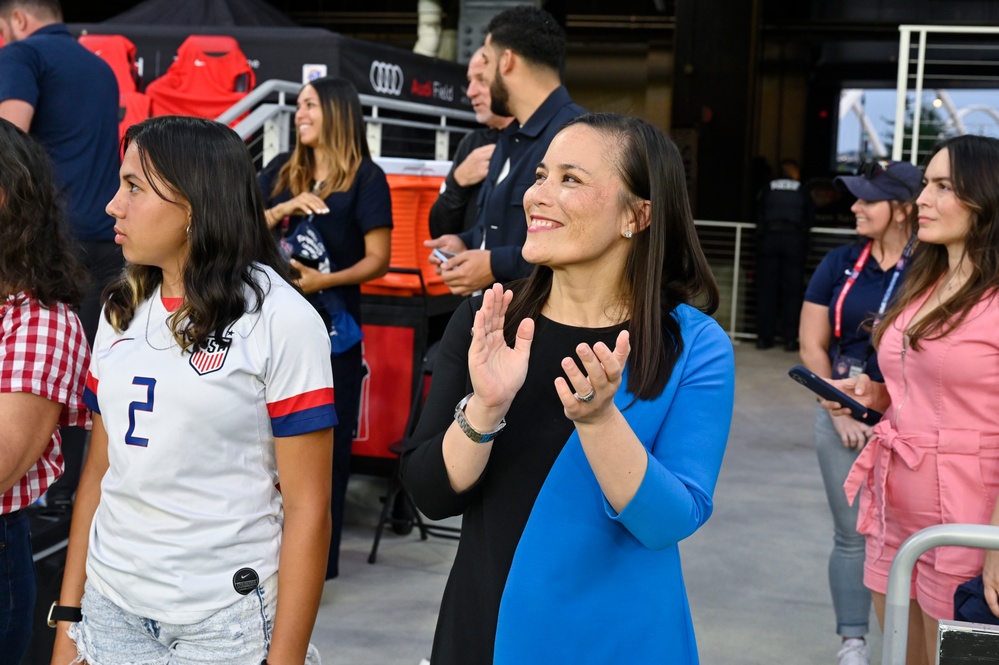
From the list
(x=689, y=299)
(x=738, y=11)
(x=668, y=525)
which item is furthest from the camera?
(x=738, y=11)

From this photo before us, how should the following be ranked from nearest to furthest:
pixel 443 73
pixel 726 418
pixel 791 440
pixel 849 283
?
pixel 726 418, pixel 849 283, pixel 791 440, pixel 443 73

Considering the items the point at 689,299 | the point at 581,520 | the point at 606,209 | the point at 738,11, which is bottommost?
the point at 581,520

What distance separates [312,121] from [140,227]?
7.01ft

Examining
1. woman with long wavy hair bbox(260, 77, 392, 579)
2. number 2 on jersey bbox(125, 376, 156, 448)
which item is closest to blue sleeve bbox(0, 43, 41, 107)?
woman with long wavy hair bbox(260, 77, 392, 579)

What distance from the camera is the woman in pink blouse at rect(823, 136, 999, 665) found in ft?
8.39

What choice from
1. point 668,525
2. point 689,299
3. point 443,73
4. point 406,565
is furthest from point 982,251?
point 443,73

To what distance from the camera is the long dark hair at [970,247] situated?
2.62m

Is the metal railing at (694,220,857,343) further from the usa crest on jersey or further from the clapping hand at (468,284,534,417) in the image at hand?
the clapping hand at (468,284,534,417)

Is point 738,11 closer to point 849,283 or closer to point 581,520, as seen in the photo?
point 849,283

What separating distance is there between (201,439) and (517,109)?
6.46ft

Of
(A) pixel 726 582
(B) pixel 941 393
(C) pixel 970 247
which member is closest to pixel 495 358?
(B) pixel 941 393

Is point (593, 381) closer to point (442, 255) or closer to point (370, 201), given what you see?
point (442, 255)

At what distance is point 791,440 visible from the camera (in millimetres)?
7309

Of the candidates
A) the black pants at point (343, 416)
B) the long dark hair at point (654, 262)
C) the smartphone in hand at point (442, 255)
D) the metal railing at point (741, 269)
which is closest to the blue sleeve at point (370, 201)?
the black pants at point (343, 416)
